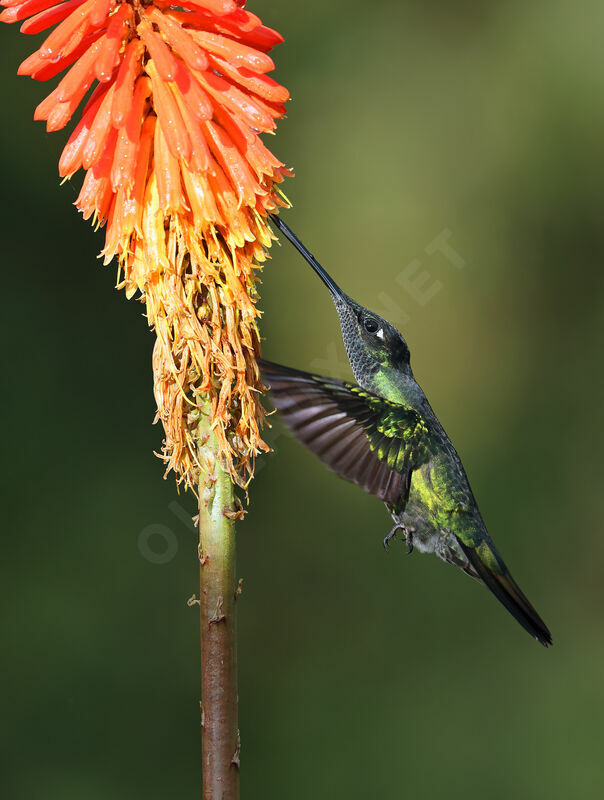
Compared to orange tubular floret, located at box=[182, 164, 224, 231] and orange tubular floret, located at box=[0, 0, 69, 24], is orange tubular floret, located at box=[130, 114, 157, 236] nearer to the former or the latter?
orange tubular floret, located at box=[182, 164, 224, 231]

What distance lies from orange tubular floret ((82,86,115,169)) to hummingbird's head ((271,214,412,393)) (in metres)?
0.91

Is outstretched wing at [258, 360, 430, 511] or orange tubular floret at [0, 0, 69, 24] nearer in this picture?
orange tubular floret at [0, 0, 69, 24]

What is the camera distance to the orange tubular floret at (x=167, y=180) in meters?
1.81

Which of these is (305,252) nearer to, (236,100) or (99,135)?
(236,100)

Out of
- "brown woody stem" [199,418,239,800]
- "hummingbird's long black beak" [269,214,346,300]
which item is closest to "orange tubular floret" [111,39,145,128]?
"hummingbird's long black beak" [269,214,346,300]

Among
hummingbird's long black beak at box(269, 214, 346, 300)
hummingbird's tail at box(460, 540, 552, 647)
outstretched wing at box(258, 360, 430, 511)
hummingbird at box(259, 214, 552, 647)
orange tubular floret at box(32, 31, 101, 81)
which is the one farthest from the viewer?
hummingbird's tail at box(460, 540, 552, 647)

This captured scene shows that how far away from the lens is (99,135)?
5.88 feet

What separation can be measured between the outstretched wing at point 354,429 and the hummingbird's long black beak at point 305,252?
37 centimetres

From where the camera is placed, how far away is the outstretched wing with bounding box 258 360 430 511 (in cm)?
196

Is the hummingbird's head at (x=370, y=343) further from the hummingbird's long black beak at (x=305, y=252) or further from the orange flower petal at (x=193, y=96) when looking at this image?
the orange flower petal at (x=193, y=96)

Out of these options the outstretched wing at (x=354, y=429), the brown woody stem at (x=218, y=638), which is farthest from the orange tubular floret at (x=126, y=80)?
the brown woody stem at (x=218, y=638)

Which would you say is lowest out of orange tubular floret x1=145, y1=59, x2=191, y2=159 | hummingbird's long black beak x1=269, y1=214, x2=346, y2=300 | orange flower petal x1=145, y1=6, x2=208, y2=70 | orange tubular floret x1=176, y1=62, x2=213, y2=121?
orange tubular floret x1=145, y1=59, x2=191, y2=159

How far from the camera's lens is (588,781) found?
14.9 ft

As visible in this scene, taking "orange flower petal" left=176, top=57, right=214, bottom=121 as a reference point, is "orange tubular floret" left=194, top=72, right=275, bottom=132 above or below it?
above
